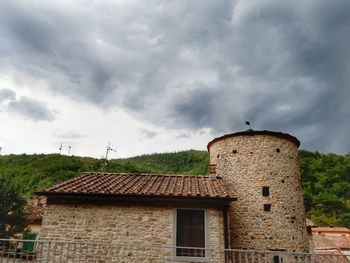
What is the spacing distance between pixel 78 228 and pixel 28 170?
3248cm

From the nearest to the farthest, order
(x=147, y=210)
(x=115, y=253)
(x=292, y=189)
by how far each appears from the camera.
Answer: (x=115, y=253) → (x=147, y=210) → (x=292, y=189)

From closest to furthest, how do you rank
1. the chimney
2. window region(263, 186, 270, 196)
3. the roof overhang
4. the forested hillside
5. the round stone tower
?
the roof overhang, the round stone tower, window region(263, 186, 270, 196), the chimney, the forested hillside

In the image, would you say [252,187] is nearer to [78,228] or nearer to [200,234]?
[200,234]

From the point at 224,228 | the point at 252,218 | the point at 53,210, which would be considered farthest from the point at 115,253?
the point at 252,218

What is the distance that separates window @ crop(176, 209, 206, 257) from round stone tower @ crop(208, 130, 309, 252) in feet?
6.44

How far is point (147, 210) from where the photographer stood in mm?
11250

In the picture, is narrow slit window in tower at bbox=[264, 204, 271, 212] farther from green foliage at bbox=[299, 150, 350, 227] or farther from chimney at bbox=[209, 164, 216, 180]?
green foliage at bbox=[299, 150, 350, 227]

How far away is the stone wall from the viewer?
35.1ft

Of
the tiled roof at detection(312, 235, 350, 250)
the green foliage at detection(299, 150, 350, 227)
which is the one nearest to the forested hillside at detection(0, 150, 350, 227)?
the green foliage at detection(299, 150, 350, 227)

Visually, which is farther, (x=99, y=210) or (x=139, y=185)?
(x=139, y=185)

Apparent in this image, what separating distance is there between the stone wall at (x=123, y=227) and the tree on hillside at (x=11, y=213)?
28.8 feet

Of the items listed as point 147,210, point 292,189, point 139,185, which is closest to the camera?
point 147,210

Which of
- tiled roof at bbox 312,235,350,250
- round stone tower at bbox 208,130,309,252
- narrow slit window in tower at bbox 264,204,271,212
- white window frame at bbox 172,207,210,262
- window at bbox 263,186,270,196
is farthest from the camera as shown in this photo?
tiled roof at bbox 312,235,350,250

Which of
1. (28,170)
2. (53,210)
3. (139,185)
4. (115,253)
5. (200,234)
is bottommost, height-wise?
(115,253)
